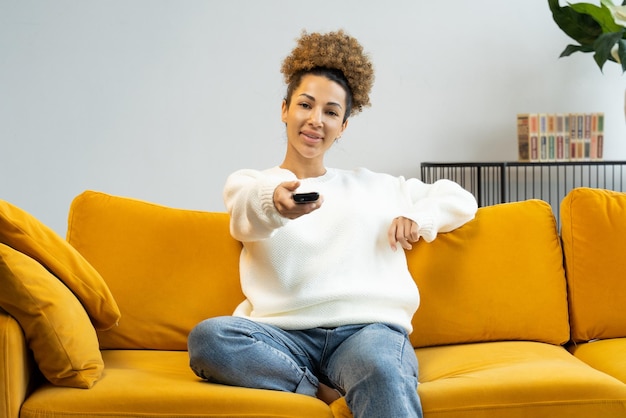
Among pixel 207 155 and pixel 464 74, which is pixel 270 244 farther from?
pixel 464 74

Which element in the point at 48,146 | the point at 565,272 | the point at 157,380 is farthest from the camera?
the point at 48,146

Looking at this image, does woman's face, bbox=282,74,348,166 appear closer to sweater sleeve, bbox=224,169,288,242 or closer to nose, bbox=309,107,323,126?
nose, bbox=309,107,323,126

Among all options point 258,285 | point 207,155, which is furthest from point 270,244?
point 207,155

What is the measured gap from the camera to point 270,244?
2.04 metres

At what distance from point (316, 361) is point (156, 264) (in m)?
0.52

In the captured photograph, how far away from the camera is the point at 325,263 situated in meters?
2.03

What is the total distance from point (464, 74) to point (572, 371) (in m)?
2.60

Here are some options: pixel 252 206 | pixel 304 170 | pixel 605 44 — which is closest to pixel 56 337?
pixel 252 206

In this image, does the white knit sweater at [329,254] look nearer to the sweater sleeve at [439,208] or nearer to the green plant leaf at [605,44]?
the sweater sleeve at [439,208]

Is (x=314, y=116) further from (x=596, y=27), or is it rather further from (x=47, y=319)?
(x=596, y=27)

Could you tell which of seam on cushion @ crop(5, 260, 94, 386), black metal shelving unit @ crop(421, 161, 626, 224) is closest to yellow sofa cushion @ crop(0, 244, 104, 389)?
seam on cushion @ crop(5, 260, 94, 386)

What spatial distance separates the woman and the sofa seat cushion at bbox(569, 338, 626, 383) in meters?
0.45

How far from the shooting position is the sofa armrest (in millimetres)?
1624

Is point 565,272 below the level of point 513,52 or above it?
below
